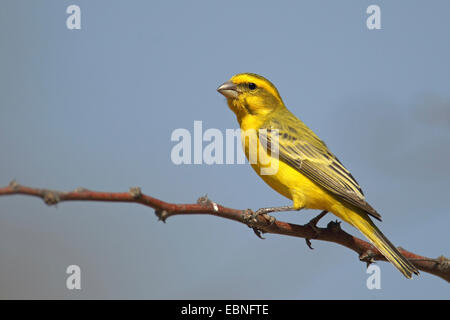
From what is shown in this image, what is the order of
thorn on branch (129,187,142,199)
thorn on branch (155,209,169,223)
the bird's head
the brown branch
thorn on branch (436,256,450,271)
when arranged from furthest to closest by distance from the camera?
the bird's head < thorn on branch (436,256,450,271) < thorn on branch (155,209,169,223) < thorn on branch (129,187,142,199) < the brown branch

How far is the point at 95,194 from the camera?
236 centimetres

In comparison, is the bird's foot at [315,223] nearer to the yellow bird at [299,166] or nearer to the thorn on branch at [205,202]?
the yellow bird at [299,166]

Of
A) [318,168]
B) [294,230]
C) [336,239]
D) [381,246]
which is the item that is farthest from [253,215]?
[318,168]

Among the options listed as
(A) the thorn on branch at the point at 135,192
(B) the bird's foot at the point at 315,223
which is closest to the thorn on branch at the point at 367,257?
(B) the bird's foot at the point at 315,223

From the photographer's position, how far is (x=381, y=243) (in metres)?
5.10

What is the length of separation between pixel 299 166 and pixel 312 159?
29 centimetres

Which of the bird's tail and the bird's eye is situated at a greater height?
the bird's eye

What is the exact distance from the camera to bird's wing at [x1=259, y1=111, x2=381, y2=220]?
557 cm

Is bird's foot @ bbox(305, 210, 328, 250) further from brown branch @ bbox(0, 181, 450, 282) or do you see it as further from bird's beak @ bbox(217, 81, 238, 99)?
bird's beak @ bbox(217, 81, 238, 99)

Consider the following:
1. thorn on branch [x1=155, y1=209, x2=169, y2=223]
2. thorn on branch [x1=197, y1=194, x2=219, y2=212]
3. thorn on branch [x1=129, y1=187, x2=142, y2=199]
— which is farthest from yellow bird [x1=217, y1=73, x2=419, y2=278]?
thorn on branch [x1=129, y1=187, x2=142, y2=199]

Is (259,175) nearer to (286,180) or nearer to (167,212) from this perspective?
(286,180)

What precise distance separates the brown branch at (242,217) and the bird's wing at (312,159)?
522 millimetres

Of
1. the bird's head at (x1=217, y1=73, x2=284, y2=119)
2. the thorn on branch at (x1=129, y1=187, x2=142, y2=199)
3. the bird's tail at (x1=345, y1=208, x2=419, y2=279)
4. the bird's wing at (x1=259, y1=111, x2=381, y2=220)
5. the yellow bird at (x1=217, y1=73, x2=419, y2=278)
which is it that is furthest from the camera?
the bird's head at (x1=217, y1=73, x2=284, y2=119)

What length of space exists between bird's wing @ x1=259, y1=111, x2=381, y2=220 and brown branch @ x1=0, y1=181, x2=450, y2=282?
20.6 inches
